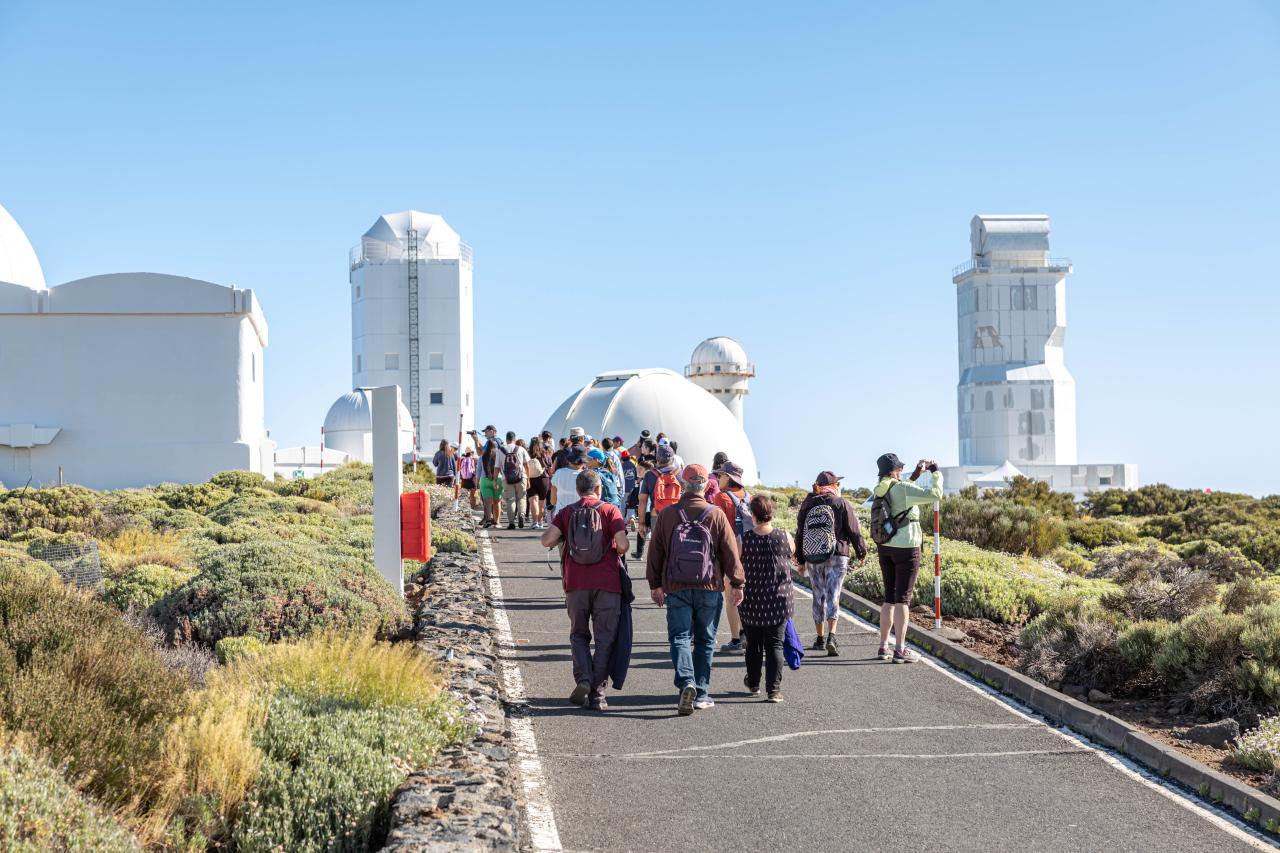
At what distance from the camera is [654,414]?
45219 mm

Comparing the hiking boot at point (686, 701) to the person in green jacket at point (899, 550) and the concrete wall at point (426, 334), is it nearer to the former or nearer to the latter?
the person in green jacket at point (899, 550)

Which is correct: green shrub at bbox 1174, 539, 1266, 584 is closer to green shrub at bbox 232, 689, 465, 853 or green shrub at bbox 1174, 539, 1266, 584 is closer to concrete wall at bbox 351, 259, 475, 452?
green shrub at bbox 232, 689, 465, 853

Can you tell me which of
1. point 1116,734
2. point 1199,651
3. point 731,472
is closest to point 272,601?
point 731,472

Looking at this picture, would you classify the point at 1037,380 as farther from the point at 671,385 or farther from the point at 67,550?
the point at 67,550

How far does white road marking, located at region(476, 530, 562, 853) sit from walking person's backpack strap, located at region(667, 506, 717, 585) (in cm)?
142

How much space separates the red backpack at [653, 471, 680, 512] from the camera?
13094 millimetres

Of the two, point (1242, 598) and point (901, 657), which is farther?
point (1242, 598)

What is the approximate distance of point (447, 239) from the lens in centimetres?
6856

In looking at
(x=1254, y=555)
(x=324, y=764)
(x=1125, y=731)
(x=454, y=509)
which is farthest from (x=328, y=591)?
(x=1254, y=555)

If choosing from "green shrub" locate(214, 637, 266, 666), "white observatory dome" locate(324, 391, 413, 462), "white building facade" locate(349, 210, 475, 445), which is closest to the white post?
"green shrub" locate(214, 637, 266, 666)

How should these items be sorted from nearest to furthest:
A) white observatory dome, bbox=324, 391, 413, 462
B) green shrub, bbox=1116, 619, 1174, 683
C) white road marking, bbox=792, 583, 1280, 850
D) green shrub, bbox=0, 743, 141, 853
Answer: green shrub, bbox=0, 743, 141, 853 → white road marking, bbox=792, 583, 1280, 850 → green shrub, bbox=1116, 619, 1174, 683 → white observatory dome, bbox=324, 391, 413, 462

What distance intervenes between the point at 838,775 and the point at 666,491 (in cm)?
645

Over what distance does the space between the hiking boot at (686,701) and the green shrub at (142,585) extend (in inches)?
208

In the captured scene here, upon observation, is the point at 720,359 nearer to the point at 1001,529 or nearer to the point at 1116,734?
the point at 1001,529
